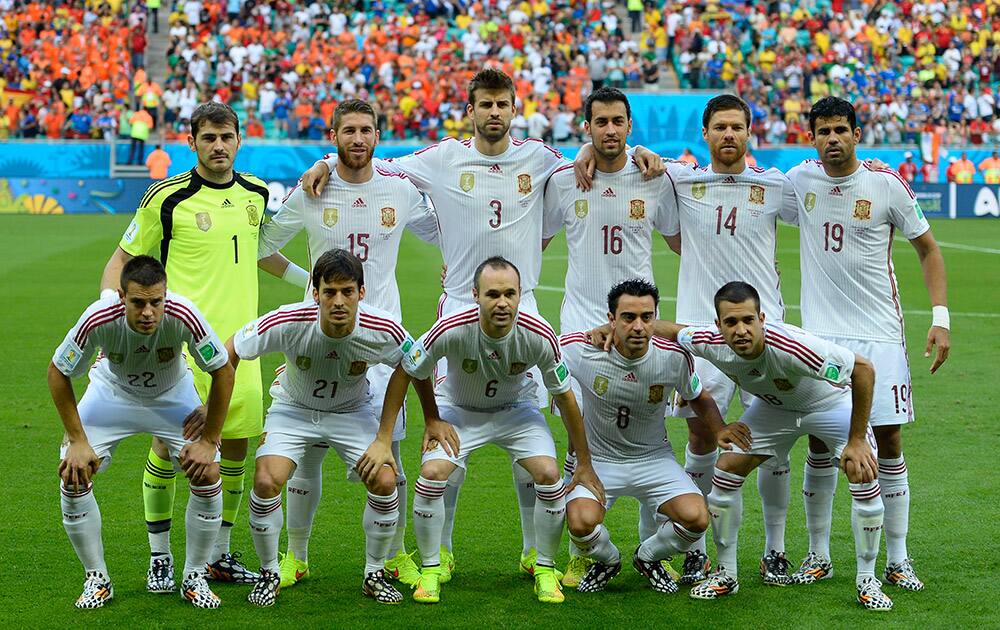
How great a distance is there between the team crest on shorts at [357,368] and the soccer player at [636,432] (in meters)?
1.04

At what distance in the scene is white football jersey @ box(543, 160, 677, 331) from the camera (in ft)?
22.5

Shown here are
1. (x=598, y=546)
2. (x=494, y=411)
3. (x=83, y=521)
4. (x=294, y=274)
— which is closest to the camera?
(x=83, y=521)

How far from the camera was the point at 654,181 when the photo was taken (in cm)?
689

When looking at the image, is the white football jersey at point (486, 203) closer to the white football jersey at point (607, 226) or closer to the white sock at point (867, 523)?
the white football jersey at point (607, 226)

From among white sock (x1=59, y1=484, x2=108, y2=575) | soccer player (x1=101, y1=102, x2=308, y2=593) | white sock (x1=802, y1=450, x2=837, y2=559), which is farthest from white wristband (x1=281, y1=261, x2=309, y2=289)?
white sock (x1=802, y1=450, x2=837, y2=559)

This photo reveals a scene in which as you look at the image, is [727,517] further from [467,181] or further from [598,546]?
[467,181]

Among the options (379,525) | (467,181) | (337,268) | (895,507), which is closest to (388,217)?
(467,181)

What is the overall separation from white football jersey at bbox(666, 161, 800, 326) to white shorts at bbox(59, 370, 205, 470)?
2718 millimetres

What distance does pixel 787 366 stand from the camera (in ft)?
19.6

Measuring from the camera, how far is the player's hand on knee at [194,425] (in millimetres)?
5941

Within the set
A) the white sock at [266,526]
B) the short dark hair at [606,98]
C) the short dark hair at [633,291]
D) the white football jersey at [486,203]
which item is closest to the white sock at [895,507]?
the short dark hair at [633,291]

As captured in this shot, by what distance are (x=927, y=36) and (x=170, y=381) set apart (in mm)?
34750

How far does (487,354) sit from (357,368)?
2.11 feet

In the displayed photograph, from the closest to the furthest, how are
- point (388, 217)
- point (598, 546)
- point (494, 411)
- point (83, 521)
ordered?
1. point (83, 521)
2. point (598, 546)
3. point (494, 411)
4. point (388, 217)
